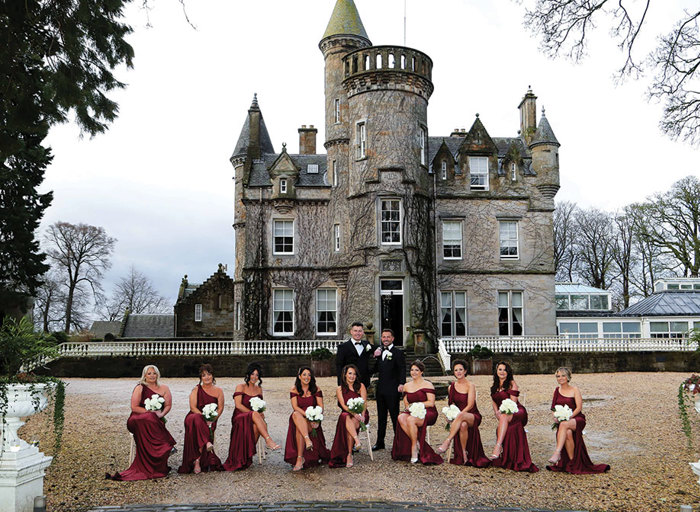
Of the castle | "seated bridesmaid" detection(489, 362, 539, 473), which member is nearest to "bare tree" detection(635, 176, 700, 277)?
the castle

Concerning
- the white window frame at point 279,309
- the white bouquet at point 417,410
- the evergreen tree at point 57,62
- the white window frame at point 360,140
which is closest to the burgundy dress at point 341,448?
the white bouquet at point 417,410

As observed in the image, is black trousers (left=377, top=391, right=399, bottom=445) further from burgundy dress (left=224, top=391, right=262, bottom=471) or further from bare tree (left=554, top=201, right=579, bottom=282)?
bare tree (left=554, top=201, right=579, bottom=282)

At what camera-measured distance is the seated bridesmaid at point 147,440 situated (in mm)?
7461

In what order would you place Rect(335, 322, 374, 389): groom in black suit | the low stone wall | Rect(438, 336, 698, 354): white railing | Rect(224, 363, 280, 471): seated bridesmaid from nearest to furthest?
Rect(224, 363, 280, 471): seated bridesmaid, Rect(335, 322, 374, 389): groom in black suit, the low stone wall, Rect(438, 336, 698, 354): white railing

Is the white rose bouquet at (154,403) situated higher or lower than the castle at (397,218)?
lower

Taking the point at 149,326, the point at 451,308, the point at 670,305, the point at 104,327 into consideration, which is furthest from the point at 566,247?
the point at 104,327

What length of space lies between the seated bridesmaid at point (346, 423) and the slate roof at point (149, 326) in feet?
133

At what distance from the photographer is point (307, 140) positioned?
30.5m

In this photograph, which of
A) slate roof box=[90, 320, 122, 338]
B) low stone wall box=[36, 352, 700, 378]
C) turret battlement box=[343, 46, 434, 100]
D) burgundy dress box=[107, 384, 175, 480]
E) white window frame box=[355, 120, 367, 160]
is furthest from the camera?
slate roof box=[90, 320, 122, 338]

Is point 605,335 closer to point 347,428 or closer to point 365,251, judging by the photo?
point 365,251

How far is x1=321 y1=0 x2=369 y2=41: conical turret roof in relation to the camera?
2775 cm

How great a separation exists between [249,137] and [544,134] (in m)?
13.8

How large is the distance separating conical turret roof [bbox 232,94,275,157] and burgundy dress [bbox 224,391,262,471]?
72.9 ft

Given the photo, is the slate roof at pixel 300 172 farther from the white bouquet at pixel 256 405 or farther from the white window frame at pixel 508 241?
the white bouquet at pixel 256 405
